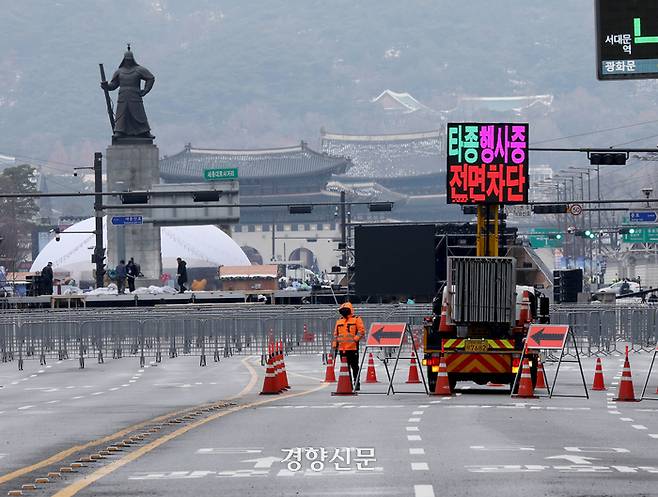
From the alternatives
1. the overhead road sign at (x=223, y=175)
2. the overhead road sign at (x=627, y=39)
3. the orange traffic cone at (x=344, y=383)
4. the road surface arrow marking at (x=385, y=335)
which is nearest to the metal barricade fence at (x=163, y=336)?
the road surface arrow marking at (x=385, y=335)

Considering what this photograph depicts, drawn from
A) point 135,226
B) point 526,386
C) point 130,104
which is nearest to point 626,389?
point 526,386

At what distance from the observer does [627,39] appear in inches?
969

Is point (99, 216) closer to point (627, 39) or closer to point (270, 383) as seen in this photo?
point (270, 383)

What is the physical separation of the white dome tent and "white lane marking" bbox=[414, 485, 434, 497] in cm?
13324

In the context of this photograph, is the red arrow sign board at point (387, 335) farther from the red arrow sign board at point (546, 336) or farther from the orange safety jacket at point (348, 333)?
the red arrow sign board at point (546, 336)

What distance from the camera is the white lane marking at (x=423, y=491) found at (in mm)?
14089

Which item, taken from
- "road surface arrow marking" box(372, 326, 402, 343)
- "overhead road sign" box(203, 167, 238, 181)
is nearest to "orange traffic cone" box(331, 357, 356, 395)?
"road surface arrow marking" box(372, 326, 402, 343)

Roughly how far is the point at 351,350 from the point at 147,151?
64.7m

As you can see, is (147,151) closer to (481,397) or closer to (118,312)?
(118,312)

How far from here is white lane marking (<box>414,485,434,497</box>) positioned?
14.1m

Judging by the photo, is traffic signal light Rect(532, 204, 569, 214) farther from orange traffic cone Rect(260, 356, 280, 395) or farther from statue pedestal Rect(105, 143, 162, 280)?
orange traffic cone Rect(260, 356, 280, 395)

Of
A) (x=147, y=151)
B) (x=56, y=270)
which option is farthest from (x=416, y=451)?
(x=56, y=270)

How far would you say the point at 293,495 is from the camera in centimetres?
1424

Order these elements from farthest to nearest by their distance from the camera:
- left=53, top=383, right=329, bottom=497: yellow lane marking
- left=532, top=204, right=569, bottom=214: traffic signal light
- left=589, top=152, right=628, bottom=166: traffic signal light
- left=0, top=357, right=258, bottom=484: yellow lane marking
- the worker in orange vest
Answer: left=532, top=204, right=569, bottom=214: traffic signal light → left=589, top=152, right=628, bottom=166: traffic signal light → the worker in orange vest → left=0, top=357, right=258, bottom=484: yellow lane marking → left=53, top=383, right=329, bottom=497: yellow lane marking
